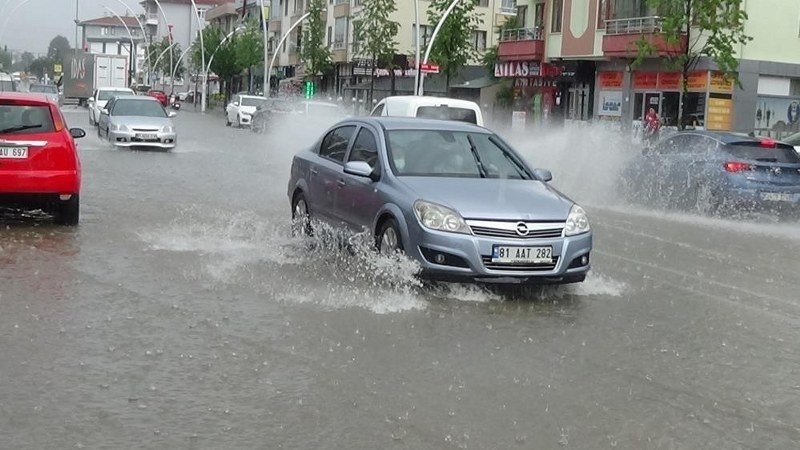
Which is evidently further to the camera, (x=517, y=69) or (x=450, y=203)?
(x=517, y=69)

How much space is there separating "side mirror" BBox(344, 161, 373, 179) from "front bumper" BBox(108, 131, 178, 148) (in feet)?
66.5

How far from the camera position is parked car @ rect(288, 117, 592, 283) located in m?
9.23

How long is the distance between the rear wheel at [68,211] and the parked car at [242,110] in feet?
135

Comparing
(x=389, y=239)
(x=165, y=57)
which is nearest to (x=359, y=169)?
(x=389, y=239)

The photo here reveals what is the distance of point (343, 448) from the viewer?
17.6 feet

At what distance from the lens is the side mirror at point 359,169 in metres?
10.3

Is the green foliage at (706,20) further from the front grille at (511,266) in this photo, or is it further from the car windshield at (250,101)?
the car windshield at (250,101)

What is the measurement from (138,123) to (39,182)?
679 inches

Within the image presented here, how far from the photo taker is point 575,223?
967 cm

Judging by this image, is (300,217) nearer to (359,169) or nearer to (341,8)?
(359,169)

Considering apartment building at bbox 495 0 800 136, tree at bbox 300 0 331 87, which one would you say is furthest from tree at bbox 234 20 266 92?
apartment building at bbox 495 0 800 136

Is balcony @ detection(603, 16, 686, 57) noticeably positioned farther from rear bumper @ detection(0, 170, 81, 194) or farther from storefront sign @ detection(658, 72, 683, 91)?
rear bumper @ detection(0, 170, 81, 194)

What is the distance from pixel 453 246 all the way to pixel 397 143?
1875 millimetres

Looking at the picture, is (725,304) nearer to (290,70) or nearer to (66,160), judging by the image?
(66,160)
